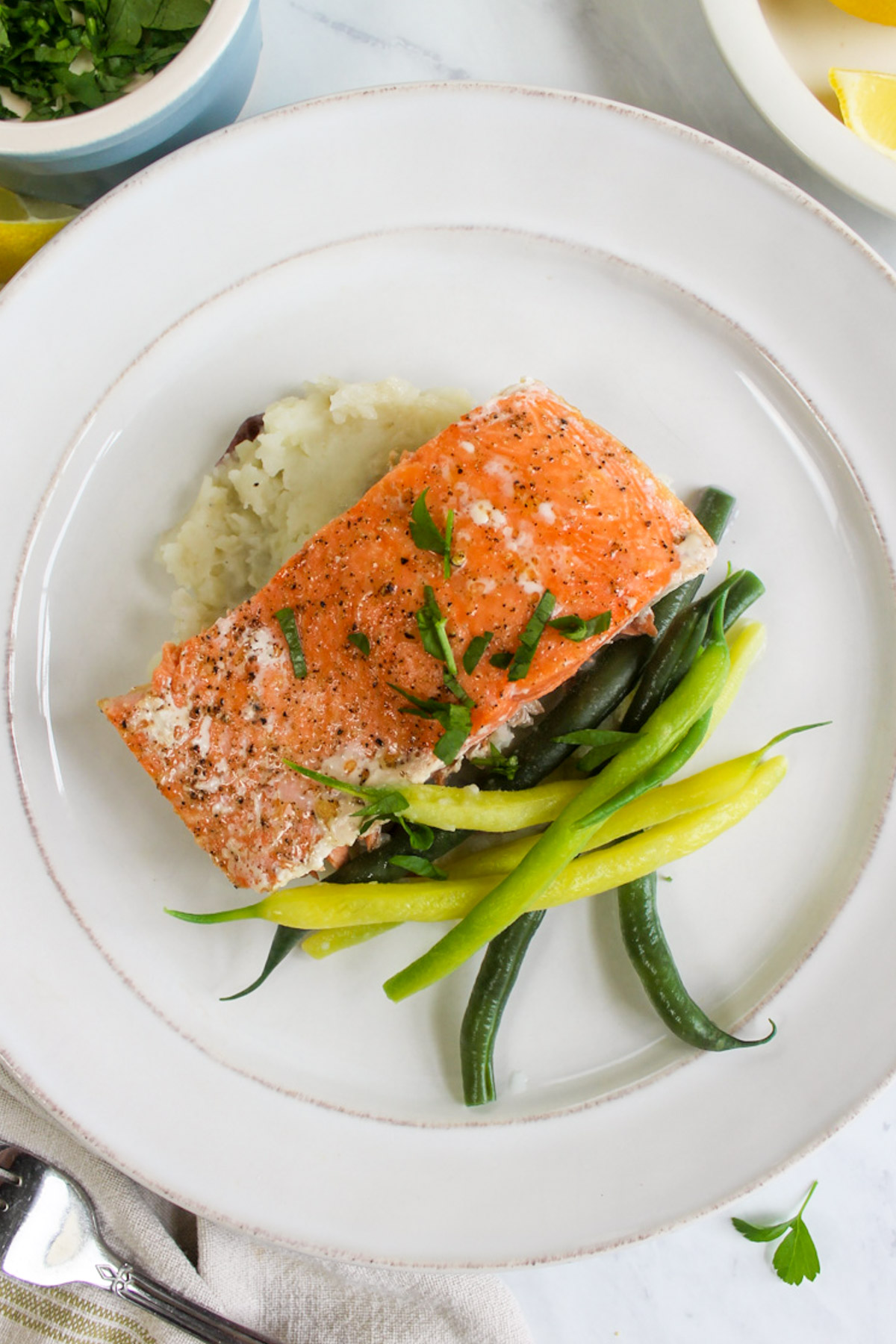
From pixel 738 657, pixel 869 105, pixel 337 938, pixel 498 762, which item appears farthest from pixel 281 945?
pixel 869 105

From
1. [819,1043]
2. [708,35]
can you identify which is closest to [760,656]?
[819,1043]

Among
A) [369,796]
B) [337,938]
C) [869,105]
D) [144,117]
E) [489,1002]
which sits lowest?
[489,1002]

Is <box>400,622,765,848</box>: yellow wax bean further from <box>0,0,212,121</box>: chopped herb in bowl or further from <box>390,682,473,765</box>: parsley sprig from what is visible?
<box>0,0,212,121</box>: chopped herb in bowl

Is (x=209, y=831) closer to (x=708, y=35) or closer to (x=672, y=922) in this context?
(x=672, y=922)

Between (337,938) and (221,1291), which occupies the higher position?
(337,938)

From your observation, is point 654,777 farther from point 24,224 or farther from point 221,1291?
point 24,224

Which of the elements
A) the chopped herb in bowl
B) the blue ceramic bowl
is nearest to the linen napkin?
the blue ceramic bowl

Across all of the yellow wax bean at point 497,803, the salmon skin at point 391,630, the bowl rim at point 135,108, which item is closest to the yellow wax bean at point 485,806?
the yellow wax bean at point 497,803
